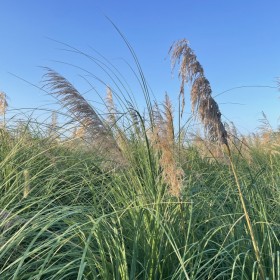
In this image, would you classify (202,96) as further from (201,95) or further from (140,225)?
(140,225)

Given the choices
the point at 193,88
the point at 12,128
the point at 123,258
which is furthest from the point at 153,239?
the point at 12,128

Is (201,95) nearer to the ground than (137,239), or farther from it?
farther from it

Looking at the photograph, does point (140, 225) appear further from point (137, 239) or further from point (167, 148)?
point (167, 148)

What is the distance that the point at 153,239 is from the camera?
198 cm

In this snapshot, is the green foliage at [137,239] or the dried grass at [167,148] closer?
the green foliage at [137,239]

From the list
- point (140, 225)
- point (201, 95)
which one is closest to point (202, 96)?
point (201, 95)

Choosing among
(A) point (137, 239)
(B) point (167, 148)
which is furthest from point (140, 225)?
(B) point (167, 148)

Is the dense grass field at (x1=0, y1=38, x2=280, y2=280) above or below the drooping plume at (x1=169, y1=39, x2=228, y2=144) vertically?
below

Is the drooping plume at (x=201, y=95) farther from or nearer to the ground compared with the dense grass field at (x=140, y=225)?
farther from the ground

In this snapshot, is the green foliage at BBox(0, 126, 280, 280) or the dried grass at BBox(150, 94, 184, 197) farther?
the dried grass at BBox(150, 94, 184, 197)

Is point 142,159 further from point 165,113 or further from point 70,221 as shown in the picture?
point 70,221

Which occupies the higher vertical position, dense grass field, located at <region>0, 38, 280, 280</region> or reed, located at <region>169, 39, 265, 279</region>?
reed, located at <region>169, 39, 265, 279</region>

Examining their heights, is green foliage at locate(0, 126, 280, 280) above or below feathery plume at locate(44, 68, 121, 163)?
below

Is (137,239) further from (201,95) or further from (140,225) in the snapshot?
(201,95)
